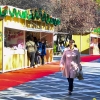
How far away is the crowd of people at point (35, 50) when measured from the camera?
20.5 m

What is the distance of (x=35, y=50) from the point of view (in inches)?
821

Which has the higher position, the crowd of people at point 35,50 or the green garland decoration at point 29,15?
the green garland decoration at point 29,15

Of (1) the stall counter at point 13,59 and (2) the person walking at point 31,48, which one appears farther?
(2) the person walking at point 31,48

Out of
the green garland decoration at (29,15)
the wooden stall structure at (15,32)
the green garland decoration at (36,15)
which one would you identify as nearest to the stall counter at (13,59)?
the wooden stall structure at (15,32)

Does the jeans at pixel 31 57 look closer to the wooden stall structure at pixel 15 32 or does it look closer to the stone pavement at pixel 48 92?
the wooden stall structure at pixel 15 32

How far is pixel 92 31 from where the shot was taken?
46.5m

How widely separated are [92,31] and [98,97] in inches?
1449

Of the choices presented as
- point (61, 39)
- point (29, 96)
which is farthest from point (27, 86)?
point (61, 39)

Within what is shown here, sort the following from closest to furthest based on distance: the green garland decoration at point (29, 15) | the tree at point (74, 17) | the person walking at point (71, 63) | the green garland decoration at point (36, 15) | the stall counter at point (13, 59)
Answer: the person walking at point (71, 63) < the green garland decoration at point (29, 15) < the stall counter at point (13, 59) < the green garland decoration at point (36, 15) < the tree at point (74, 17)

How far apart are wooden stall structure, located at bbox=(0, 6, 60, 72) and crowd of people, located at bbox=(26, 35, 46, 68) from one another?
36 cm

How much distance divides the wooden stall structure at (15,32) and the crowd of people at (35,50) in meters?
0.36

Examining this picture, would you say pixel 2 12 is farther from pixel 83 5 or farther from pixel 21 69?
pixel 83 5

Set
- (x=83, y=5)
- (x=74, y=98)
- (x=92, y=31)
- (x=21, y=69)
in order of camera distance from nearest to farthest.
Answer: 1. (x=74, y=98)
2. (x=21, y=69)
3. (x=92, y=31)
4. (x=83, y=5)

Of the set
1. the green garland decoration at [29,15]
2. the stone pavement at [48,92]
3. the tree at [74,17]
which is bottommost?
the stone pavement at [48,92]
